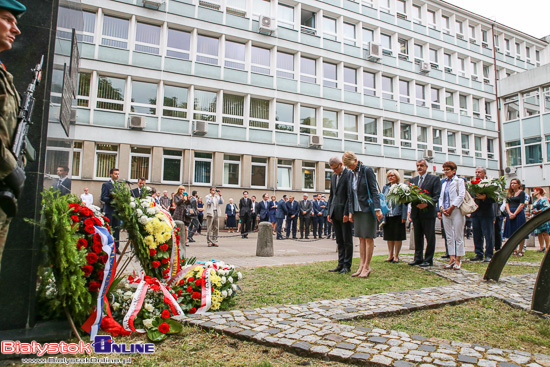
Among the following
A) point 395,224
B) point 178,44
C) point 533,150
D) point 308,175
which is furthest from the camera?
point 533,150

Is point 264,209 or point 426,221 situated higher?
point 264,209

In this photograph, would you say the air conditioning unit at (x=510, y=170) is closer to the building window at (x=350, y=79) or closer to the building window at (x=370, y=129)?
the building window at (x=370, y=129)

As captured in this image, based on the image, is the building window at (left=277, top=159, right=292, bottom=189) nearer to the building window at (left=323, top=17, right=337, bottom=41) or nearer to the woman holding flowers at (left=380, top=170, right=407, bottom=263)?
the building window at (left=323, top=17, right=337, bottom=41)

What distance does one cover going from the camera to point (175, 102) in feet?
78.8

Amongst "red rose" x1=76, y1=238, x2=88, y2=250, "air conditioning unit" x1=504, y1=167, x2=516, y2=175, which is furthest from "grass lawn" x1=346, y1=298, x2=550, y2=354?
"air conditioning unit" x1=504, y1=167, x2=516, y2=175

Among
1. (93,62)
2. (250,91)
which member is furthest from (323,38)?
(93,62)

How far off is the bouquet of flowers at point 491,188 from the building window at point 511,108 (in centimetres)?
3472

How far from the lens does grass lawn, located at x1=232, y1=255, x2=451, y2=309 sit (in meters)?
5.04

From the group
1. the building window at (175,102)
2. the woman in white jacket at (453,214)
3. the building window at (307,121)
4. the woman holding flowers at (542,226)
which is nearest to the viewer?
the woman in white jacket at (453,214)

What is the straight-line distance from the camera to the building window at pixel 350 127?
29.6m

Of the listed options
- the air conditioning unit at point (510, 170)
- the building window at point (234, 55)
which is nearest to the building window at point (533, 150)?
the air conditioning unit at point (510, 170)

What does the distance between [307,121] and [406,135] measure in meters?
10.2

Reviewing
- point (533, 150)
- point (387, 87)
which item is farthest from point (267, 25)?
point (533, 150)

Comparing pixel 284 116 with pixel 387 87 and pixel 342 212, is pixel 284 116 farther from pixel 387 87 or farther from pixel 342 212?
pixel 342 212
